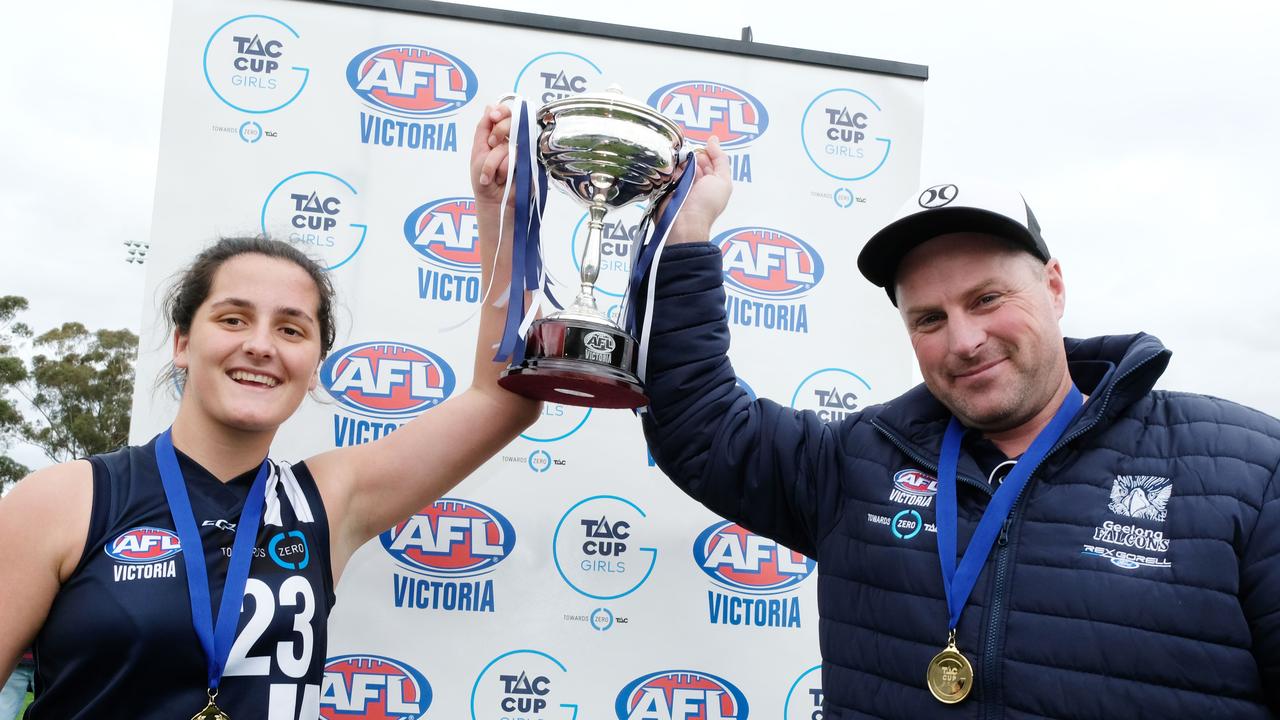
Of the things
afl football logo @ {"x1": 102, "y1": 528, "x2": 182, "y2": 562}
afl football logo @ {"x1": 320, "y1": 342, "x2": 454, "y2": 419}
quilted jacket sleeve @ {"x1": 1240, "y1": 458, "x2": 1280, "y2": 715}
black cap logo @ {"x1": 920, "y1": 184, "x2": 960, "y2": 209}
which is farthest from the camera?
afl football logo @ {"x1": 320, "y1": 342, "x2": 454, "y2": 419}

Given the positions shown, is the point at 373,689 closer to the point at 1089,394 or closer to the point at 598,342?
the point at 598,342

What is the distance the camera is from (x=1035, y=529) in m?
1.50

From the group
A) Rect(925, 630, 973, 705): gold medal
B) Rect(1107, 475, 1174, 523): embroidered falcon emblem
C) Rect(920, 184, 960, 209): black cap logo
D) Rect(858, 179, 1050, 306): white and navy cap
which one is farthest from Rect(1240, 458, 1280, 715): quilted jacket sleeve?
Rect(920, 184, 960, 209): black cap logo

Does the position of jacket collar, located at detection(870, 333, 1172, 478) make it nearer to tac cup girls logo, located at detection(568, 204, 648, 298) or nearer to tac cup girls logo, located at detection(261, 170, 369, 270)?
tac cup girls logo, located at detection(568, 204, 648, 298)

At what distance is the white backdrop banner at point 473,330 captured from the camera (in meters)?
2.52

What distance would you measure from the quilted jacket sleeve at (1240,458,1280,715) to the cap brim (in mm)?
621

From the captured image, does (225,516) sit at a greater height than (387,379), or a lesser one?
lesser

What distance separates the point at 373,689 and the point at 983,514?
1.82 m

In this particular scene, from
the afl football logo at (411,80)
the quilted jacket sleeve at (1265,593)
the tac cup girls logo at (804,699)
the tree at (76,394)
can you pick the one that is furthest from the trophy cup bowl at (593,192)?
the tree at (76,394)

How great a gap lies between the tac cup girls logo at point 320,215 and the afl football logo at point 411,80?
0.30m

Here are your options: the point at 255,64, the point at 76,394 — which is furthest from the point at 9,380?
the point at 255,64

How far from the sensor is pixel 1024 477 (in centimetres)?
155

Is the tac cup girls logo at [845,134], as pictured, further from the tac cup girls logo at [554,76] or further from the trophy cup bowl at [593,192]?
the trophy cup bowl at [593,192]

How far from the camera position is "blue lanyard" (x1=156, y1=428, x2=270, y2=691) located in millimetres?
1507
